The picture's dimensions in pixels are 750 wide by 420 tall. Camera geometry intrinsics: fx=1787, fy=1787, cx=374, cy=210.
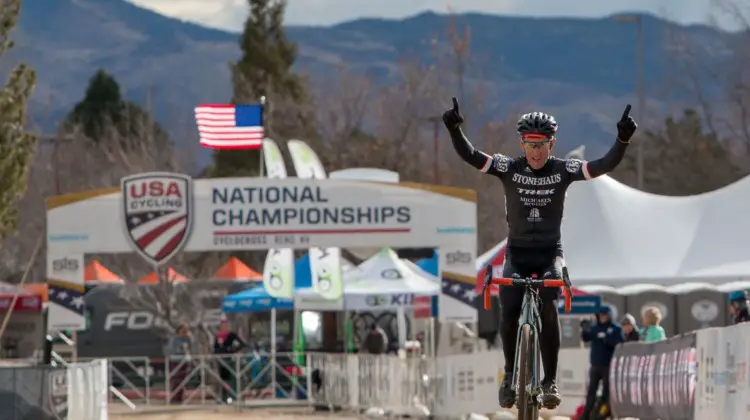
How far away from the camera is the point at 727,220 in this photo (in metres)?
34.3

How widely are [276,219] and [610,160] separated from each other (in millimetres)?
17895

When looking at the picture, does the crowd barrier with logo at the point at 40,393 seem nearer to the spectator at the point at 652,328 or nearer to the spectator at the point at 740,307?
the spectator at the point at 652,328

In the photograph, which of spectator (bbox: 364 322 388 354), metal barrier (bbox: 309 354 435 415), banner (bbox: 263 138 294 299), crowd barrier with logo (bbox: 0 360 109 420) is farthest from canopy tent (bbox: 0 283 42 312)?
crowd barrier with logo (bbox: 0 360 109 420)

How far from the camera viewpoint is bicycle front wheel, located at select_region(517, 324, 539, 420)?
11.5 meters

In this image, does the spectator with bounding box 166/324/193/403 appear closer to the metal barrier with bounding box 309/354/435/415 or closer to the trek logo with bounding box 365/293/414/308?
the metal barrier with bounding box 309/354/435/415

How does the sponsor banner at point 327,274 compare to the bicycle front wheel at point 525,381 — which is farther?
the sponsor banner at point 327,274

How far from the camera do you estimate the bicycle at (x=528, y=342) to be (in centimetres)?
1147

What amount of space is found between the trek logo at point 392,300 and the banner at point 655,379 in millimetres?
12084

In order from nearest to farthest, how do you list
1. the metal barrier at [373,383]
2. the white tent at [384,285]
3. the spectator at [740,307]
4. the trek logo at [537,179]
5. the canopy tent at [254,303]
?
the trek logo at [537,179], the spectator at [740,307], the metal barrier at [373,383], the white tent at [384,285], the canopy tent at [254,303]

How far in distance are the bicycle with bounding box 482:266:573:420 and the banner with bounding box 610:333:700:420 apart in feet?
22.5

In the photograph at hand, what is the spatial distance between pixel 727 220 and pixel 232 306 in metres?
10.3

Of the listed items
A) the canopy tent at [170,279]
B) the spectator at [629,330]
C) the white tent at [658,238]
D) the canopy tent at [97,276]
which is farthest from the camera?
the canopy tent at [170,279]

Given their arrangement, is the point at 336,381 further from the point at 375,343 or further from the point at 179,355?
the point at 179,355

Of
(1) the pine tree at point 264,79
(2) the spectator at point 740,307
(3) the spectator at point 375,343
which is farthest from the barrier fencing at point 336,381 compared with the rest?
(1) the pine tree at point 264,79
